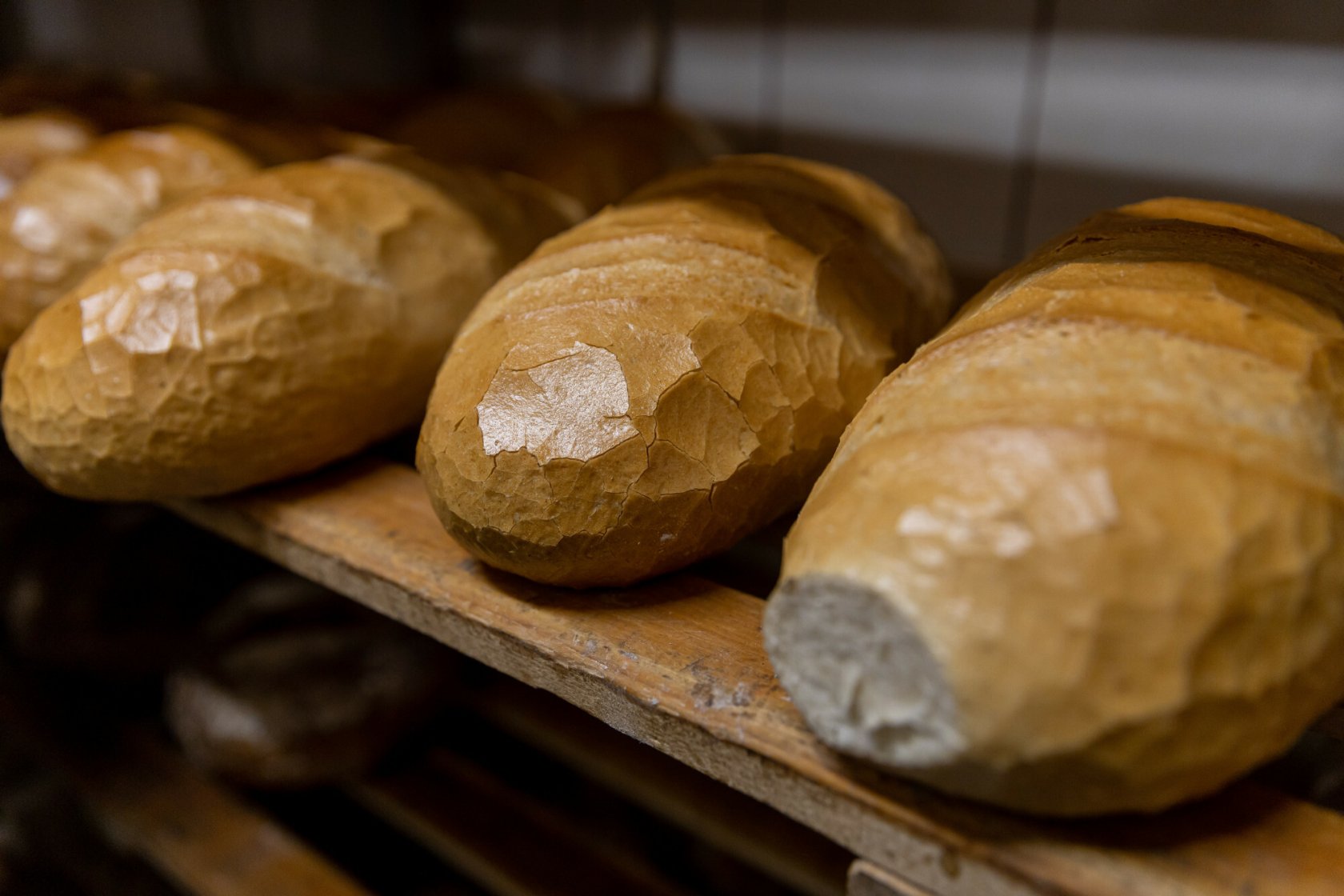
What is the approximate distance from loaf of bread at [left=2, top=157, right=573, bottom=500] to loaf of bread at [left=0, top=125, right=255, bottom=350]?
227 millimetres

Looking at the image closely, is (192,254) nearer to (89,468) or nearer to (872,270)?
(89,468)

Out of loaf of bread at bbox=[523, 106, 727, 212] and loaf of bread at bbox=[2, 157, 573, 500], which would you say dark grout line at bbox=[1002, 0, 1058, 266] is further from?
loaf of bread at bbox=[2, 157, 573, 500]

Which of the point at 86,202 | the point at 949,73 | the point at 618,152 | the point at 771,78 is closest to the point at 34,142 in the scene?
the point at 86,202

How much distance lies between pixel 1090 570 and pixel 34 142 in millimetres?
1565

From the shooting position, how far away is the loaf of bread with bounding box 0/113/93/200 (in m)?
1.36

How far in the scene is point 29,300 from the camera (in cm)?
110

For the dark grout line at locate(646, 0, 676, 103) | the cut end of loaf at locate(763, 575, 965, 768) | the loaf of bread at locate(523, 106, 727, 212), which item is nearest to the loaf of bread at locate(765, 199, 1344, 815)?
the cut end of loaf at locate(763, 575, 965, 768)

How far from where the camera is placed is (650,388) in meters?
0.68

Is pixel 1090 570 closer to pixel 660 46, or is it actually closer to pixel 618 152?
pixel 618 152

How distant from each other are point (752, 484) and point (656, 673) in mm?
166

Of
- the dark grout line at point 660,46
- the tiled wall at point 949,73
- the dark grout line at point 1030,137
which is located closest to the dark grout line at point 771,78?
the tiled wall at point 949,73

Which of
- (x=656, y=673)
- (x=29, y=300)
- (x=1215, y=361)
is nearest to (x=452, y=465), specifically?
(x=656, y=673)

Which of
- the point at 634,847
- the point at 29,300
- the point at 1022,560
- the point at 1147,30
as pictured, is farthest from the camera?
the point at 634,847

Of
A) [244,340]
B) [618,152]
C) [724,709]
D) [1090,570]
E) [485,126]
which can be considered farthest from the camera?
[485,126]
